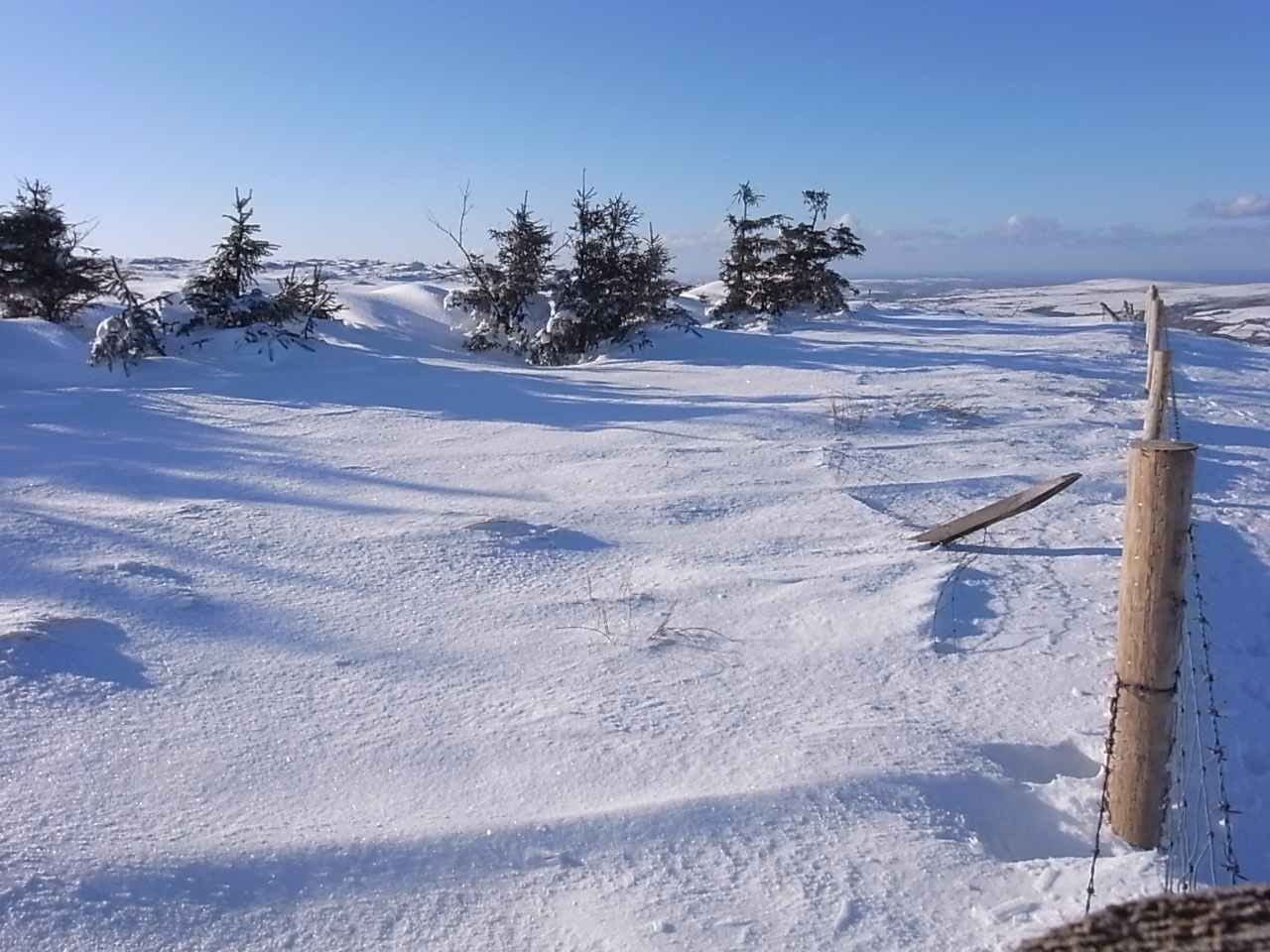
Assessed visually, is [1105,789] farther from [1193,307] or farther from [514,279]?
[1193,307]

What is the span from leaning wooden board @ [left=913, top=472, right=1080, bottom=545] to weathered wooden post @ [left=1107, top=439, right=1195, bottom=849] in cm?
273

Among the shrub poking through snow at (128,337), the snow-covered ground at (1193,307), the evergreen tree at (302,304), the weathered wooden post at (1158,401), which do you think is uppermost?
the snow-covered ground at (1193,307)

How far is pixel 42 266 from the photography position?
13594 millimetres

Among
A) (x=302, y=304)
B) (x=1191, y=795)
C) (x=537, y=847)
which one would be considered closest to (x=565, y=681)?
(x=537, y=847)

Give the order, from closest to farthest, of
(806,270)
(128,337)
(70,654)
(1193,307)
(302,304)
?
1. (70,654)
2. (128,337)
3. (302,304)
4. (806,270)
5. (1193,307)

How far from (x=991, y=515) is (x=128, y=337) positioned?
9.55m

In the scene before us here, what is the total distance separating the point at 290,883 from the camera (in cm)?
283

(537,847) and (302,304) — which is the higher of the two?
(302,304)

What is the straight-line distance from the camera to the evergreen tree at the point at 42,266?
44.3ft

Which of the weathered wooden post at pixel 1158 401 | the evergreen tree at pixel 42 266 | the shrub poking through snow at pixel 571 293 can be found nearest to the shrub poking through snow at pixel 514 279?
the shrub poking through snow at pixel 571 293

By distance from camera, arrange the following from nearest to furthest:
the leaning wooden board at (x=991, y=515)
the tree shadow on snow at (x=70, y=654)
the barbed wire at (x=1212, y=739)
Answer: the barbed wire at (x=1212, y=739)
the tree shadow on snow at (x=70, y=654)
the leaning wooden board at (x=991, y=515)

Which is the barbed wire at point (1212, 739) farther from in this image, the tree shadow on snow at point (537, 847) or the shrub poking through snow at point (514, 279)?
the shrub poking through snow at point (514, 279)

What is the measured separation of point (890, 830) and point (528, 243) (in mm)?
14870

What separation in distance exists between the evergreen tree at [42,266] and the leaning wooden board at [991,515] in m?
12.6
